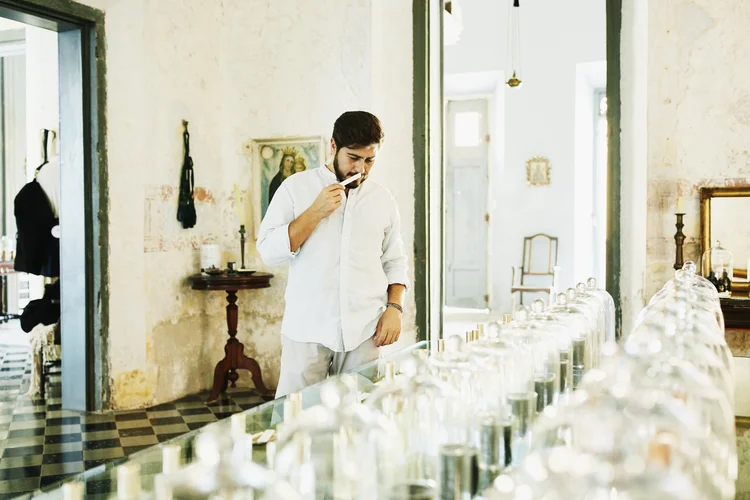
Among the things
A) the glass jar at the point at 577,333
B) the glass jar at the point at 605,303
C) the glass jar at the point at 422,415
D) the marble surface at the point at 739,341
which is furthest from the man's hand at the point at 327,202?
the marble surface at the point at 739,341

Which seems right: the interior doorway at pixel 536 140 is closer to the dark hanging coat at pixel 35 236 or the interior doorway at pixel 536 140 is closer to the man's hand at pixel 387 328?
the dark hanging coat at pixel 35 236

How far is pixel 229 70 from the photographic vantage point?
5660 mm

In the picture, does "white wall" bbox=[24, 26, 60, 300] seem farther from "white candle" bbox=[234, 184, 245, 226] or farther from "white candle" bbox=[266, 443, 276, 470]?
"white candle" bbox=[266, 443, 276, 470]

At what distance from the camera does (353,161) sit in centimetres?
263

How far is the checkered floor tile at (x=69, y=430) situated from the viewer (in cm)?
370

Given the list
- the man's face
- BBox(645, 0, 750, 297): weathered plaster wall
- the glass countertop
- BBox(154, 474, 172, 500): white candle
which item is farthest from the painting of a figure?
BBox(154, 474, 172, 500): white candle

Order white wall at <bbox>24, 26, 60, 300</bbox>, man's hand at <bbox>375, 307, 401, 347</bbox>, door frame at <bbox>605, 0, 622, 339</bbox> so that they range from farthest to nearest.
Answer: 1. white wall at <bbox>24, 26, 60, 300</bbox>
2. door frame at <bbox>605, 0, 622, 339</bbox>
3. man's hand at <bbox>375, 307, 401, 347</bbox>

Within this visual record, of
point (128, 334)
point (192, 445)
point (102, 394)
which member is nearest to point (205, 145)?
point (128, 334)

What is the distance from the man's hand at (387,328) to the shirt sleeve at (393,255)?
0.60ft

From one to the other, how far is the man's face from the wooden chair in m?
7.58

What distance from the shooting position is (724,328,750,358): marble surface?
452 centimetres

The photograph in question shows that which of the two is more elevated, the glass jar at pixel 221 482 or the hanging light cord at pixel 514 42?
the hanging light cord at pixel 514 42

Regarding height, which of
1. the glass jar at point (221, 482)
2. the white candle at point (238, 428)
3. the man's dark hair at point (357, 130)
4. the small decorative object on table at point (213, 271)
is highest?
the man's dark hair at point (357, 130)

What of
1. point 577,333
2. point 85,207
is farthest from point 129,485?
point 85,207
